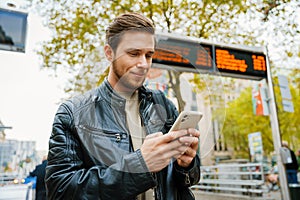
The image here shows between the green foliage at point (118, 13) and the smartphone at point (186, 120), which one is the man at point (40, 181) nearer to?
the green foliage at point (118, 13)

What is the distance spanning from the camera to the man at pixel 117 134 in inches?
26.4

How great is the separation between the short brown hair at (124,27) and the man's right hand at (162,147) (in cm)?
29

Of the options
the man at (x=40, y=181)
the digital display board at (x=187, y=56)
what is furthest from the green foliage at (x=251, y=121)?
the digital display board at (x=187, y=56)

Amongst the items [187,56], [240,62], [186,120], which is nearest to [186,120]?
[186,120]

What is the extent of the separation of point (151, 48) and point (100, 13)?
4831 millimetres

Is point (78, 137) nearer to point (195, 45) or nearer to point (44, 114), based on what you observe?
point (44, 114)

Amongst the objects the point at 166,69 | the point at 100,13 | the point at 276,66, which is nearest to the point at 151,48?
the point at 166,69

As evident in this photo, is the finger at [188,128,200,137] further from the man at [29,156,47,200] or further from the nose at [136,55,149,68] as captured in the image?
the man at [29,156,47,200]

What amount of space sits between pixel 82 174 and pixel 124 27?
1.41 feet

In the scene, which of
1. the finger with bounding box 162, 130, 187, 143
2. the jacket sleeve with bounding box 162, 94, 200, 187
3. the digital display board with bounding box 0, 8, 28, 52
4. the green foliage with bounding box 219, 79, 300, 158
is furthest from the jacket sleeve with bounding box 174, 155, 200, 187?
the green foliage with bounding box 219, 79, 300, 158

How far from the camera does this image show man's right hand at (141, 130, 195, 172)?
1.96 feet

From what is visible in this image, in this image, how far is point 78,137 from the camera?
2.33 ft

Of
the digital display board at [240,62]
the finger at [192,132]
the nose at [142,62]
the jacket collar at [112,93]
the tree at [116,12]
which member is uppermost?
the tree at [116,12]

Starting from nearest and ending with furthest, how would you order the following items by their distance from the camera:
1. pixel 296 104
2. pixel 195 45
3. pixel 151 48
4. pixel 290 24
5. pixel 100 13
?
1. pixel 151 48
2. pixel 195 45
3. pixel 290 24
4. pixel 100 13
5. pixel 296 104
